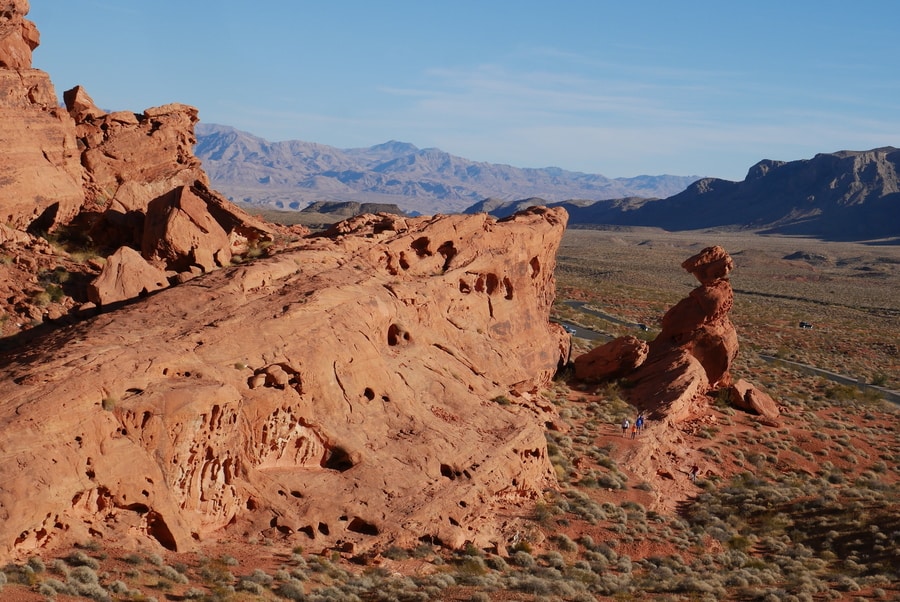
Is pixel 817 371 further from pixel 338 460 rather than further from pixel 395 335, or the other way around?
pixel 338 460

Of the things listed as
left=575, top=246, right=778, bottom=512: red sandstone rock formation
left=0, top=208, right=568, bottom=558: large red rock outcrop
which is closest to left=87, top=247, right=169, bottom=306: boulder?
left=0, top=208, right=568, bottom=558: large red rock outcrop

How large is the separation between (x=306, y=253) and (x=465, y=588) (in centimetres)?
1036

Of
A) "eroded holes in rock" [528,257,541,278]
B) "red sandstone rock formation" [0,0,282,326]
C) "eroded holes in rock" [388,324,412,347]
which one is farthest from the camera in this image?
"eroded holes in rock" [528,257,541,278]

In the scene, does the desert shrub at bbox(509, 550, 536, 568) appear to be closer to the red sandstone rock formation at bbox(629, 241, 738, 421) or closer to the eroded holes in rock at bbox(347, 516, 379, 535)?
the eroded holes in rock at bbox(347, 516, 379, 535)

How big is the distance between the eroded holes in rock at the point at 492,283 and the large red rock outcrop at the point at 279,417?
2.50 metres

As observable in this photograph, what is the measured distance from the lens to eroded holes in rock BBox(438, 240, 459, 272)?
28.7m

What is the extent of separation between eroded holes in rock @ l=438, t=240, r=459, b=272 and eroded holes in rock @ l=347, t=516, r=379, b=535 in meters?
11.7

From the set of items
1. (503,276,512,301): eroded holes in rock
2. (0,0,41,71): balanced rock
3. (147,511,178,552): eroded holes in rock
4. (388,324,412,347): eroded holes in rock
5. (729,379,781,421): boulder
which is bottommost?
(729,379,781,421): boulder

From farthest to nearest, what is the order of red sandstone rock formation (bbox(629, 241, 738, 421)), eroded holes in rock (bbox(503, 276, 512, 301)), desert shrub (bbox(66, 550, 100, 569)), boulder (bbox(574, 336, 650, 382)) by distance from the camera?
1. boulder (bbox(574, 336, 650, 382))
2. red sandstone rock formation (bbox(629, 241, 738, 421))
3. eroded holes in rock (bbox(503, 276, 512, 301))
4. desert shrub (bbox(66, 550, 100, 569))

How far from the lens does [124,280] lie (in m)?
21.5

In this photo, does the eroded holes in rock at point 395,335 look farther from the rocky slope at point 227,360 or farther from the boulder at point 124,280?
the boulder at point 124,280

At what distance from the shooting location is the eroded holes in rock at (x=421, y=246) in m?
27.7

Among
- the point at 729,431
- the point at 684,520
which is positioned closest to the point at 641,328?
the point at 729,431

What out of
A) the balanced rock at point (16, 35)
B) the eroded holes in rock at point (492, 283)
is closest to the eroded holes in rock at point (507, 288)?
the eroded holes in rock at point (492, 283)
